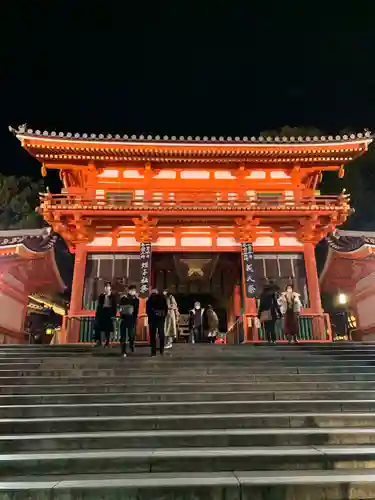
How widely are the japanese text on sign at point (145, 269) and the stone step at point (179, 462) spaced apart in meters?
10.3

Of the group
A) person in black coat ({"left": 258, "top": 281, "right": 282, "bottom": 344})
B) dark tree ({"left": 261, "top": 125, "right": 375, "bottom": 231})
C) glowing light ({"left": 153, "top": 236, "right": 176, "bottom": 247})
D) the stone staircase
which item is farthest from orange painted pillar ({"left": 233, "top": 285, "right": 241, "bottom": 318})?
dark tree ({"left": 261, "top": 125, "right": 375, "bottom": 231})

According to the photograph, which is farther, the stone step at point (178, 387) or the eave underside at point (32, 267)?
the eave underside at point (32, 267)

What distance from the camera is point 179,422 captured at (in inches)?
239

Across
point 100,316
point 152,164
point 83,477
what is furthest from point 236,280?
point 83,477

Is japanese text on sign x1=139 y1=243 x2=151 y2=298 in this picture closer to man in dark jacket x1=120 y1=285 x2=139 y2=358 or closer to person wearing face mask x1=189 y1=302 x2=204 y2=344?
person wearing face mask x1=189 y1=302 x2=204 y2=344

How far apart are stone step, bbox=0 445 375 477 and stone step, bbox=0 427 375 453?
19.1 inches

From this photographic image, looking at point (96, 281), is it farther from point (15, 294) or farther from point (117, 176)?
point (15, 294)

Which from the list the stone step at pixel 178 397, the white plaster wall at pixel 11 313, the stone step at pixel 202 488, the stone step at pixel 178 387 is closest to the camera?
the stone step at pixel 202 488

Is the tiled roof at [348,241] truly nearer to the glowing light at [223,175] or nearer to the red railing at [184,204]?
the red railing at [184,204]

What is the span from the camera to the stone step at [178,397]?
7188mm

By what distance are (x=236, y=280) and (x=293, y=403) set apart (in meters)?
12.2

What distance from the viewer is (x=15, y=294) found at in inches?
773

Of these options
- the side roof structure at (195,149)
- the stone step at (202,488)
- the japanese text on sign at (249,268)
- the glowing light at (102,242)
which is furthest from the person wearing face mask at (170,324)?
the stone step at (202,488)

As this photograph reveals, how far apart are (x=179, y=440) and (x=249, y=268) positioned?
10689 mm
